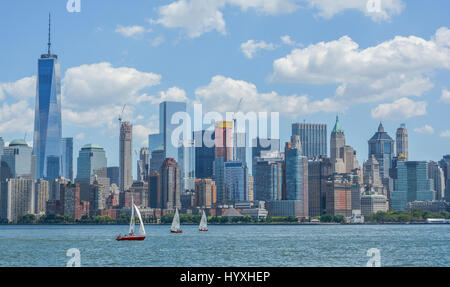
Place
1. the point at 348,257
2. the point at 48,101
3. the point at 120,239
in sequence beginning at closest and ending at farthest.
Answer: the point at 348,257, the point at 120,239, the point at 48,101

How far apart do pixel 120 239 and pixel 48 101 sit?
100 metres
